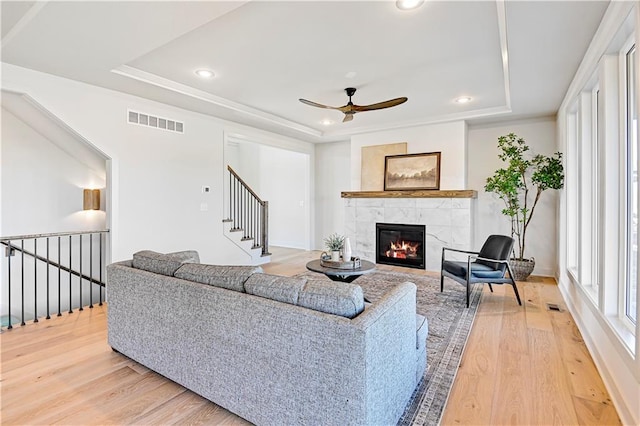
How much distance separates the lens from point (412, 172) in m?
5.80

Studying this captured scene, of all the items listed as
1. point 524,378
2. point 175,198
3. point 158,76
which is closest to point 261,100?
point 158,76

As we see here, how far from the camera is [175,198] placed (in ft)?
15.0

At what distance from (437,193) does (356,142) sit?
1.93 meters

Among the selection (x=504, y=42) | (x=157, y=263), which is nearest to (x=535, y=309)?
A: (x=504, y=42)

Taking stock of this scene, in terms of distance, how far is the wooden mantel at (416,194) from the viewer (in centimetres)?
524

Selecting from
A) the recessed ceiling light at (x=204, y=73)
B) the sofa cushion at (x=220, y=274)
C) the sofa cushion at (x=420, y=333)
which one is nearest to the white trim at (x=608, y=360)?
the sofa cushion at (x=420, y=333)

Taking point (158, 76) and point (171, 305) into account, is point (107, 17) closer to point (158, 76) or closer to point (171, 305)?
point (158, 76)

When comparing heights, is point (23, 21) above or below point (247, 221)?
above

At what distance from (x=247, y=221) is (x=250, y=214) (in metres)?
0.15

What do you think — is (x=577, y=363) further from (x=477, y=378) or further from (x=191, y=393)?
(x=191, y=393)

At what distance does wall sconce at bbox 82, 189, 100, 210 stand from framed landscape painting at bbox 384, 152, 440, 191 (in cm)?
462

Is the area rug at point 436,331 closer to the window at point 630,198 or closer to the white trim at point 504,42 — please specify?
the window at point 630,198

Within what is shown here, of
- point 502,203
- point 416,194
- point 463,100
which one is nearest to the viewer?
point 463,100

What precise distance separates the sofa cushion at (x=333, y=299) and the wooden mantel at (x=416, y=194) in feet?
13.8
